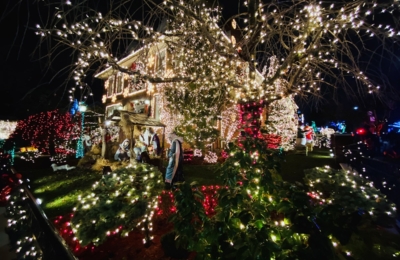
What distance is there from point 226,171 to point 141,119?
8687mm

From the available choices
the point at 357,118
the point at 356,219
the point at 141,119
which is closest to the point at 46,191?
the point at 141,119

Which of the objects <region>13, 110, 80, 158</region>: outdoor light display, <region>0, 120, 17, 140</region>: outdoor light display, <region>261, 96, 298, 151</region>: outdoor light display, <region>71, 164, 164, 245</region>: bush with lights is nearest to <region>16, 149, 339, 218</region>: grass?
<region>71, 164, 164, 245</region>: bush with lights

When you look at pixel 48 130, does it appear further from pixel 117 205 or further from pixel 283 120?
pixel 283 120

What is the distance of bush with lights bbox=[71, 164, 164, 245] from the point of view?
3264 mm

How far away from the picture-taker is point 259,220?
1863 mm

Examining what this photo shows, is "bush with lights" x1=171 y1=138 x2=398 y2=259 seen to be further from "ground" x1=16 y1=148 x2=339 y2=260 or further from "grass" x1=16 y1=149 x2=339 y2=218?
"grass" x1=16 y1=149 x2=339 y2=218

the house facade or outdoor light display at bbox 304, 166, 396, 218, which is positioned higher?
the house facade

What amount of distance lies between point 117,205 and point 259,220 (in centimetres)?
238

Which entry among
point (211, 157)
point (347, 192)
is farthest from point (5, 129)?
point (347, 192)

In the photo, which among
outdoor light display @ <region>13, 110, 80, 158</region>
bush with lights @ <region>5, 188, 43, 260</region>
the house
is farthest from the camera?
outdoor light display @ <region>13, 110, 80, 158</region>

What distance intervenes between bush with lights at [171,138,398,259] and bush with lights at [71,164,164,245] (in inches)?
62.4

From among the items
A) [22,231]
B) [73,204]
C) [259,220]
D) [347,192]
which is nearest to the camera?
[259,220]

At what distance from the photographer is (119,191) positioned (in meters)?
3.56

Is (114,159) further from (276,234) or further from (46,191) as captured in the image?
(276,234)
